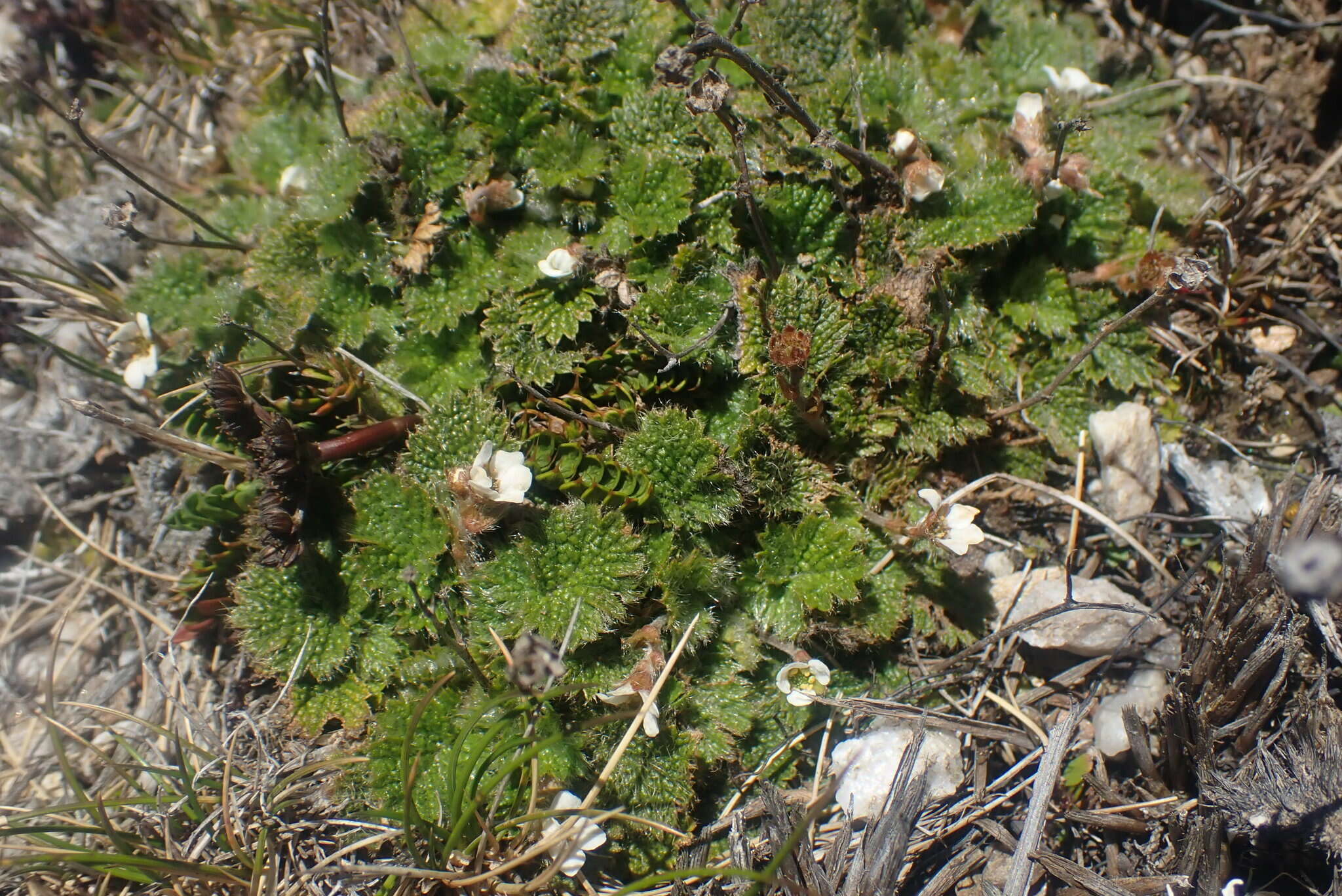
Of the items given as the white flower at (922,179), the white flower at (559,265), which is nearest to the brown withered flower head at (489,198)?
the white flower at (559,265)

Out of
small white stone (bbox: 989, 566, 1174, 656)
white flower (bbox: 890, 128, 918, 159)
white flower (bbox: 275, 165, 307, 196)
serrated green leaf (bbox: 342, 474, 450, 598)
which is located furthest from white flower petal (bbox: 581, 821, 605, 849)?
white flower (bbox: 275, 165, 307, 196)

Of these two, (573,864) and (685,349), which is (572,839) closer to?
(573,864)

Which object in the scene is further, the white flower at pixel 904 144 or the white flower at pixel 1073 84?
the white flower at pixel 1073 84

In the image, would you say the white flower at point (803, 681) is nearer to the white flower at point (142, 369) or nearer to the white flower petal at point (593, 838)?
the white flower petal at point (593, 838)

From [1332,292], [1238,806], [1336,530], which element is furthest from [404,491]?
[1332,292]

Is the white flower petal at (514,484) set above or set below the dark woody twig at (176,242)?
below

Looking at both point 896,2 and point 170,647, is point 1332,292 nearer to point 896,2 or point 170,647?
point 896,2

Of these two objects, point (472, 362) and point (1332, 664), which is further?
point (472, 362)
